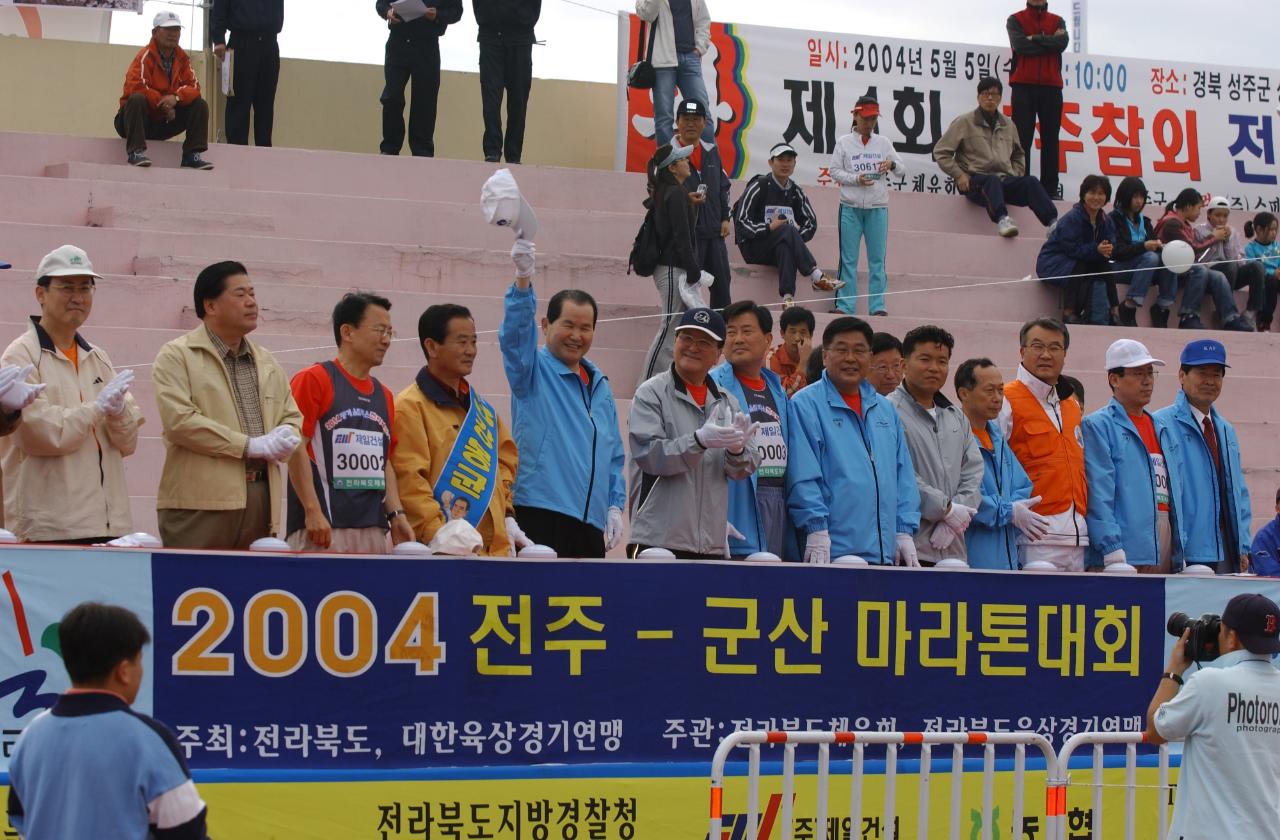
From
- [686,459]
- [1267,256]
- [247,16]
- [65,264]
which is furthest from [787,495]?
[1267,256]

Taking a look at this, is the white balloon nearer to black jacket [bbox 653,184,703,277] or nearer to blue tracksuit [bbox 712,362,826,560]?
black jacket [bbox 653,184,703,277]

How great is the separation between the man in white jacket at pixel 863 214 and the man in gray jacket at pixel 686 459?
5.40 m

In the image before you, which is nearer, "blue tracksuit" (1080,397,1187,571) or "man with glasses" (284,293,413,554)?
"man with glasses" (284,293,413,554)

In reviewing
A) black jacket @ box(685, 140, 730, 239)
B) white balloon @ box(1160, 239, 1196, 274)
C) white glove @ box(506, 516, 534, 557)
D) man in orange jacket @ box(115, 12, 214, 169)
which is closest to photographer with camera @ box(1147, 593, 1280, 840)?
white glove @ box(506, 516, 534, 557)

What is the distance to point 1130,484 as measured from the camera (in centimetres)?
872

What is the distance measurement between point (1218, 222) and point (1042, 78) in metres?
2.08

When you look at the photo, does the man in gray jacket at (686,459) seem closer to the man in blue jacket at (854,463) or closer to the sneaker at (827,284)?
the man in blue jacket at (854,463)

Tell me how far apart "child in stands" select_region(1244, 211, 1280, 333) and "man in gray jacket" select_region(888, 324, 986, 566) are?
6.51 m

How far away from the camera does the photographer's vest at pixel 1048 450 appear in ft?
28.1

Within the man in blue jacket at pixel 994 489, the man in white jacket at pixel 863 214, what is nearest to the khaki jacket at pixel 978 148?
the man in white jacket at pixel 863 214

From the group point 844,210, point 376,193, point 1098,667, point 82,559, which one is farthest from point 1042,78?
point 82,559

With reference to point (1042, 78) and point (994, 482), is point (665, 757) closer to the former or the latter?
point (994, 482)

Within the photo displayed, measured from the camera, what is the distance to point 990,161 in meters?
15.2

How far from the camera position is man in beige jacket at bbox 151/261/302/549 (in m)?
6.64
